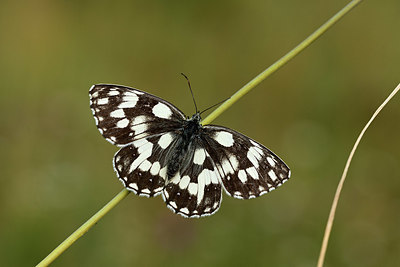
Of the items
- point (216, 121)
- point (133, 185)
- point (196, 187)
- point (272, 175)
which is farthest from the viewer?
point (216, 121)

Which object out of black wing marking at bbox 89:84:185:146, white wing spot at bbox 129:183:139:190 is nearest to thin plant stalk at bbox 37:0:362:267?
white wing spot at bbox 129:183:139:190

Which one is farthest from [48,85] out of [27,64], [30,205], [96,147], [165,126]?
[165,126]

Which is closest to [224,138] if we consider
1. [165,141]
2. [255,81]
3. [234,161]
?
[234,161]

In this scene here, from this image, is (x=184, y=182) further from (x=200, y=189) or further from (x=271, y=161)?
(x=271, y=161)

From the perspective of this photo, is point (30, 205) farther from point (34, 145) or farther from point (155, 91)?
point (155, 91)

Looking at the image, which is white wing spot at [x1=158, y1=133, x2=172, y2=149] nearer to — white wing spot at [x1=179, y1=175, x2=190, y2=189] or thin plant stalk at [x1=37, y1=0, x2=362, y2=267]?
white wing spot at [x1=179, y1=175, x2=190, y2=189]

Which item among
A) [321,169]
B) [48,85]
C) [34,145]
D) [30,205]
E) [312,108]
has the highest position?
[48,85]
